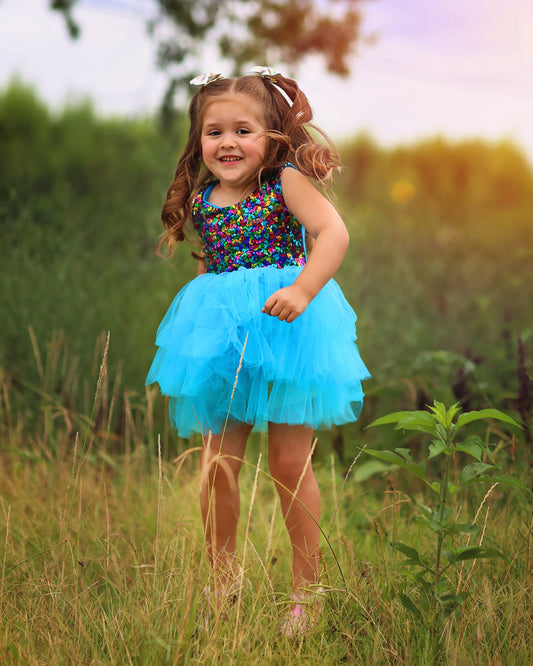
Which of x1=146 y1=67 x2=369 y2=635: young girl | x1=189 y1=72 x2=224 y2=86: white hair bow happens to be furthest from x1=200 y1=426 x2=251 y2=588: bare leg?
x1=189 y1=72 x2=224 y2=86: white hair bow

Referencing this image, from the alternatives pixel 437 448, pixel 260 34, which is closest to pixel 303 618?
pixel 437 448

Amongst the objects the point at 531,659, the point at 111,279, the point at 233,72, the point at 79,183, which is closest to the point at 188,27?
the point at 233,72

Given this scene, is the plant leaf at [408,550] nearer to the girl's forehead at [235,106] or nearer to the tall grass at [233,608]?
the tall grass at [233,608]

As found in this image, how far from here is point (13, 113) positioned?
7805mm

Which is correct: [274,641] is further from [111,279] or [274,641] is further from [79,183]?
[79,183]

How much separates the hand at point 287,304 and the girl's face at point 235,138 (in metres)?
0.48

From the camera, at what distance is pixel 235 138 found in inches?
81.6

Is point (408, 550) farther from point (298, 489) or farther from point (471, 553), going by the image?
point (298, 489)

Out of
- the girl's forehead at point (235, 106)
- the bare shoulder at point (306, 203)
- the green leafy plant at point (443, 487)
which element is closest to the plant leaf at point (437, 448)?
the green leafy plant at point (443, 487)

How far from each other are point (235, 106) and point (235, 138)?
0.35 ft

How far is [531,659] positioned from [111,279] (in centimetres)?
340

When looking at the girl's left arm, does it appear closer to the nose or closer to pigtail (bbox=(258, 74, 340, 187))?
pigtail (bbox=(258, 74, 340, 187))

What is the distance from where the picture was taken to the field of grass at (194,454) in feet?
5.51

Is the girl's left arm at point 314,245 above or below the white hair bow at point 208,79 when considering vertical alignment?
below
